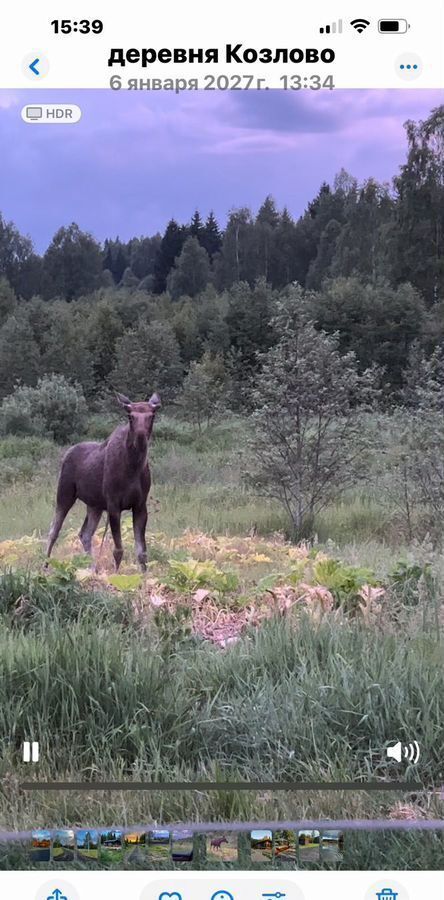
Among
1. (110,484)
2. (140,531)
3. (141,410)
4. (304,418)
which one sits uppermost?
(141,410)

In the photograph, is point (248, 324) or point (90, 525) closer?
point (248, 324)

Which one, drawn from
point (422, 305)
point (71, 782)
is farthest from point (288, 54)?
point (71, 782)

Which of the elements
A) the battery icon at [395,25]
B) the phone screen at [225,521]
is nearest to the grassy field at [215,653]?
the phone screen at [225,521]

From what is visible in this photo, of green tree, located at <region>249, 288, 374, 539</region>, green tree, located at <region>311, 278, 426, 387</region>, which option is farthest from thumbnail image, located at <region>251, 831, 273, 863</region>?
green tree, located at <region>311, 278, 426, 387</region>

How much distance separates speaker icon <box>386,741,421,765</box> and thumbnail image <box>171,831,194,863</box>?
0.92 meters

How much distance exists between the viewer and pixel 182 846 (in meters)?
2.84

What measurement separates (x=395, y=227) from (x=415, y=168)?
0.29m

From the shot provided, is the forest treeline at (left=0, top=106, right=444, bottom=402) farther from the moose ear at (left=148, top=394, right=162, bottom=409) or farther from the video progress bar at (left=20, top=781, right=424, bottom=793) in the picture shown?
the video progress bar at (left=20, top=781, right=424, bottom=793)

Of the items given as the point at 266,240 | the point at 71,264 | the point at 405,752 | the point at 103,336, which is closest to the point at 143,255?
the point at 71,264

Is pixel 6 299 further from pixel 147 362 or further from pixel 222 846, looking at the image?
pixel 222 846

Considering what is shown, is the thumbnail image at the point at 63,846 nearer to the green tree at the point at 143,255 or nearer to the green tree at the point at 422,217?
the green tree at the point at 143,255

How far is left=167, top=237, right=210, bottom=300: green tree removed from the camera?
3848 mm
